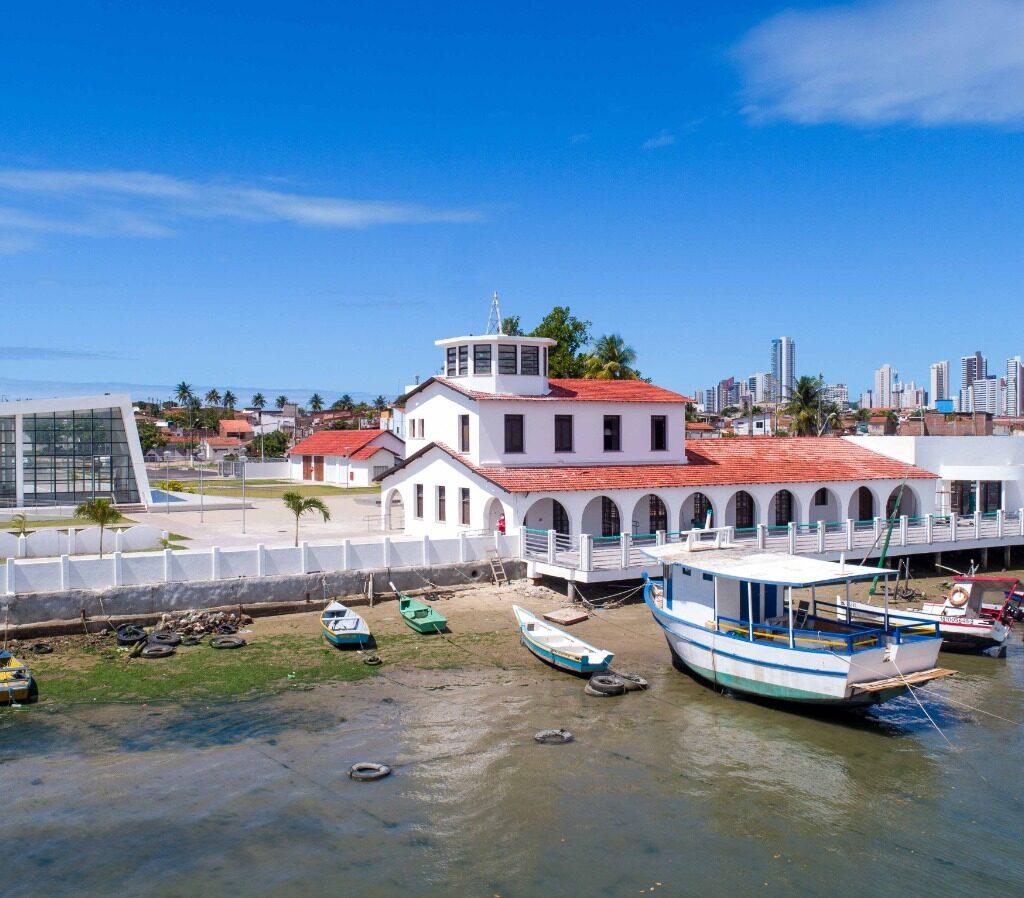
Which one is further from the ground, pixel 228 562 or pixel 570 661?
pixel 228 562

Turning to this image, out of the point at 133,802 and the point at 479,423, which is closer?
the point at 133,802

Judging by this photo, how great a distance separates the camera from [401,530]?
4262 centimetres

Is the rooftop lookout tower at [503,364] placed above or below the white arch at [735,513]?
above

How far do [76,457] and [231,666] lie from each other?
3134cm

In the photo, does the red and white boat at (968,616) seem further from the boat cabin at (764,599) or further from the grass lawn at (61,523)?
the grass lawn at (61,523)

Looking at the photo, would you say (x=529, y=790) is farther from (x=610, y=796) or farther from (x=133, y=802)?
(x=133, y=802)

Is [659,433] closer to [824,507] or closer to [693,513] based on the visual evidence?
[693,513]

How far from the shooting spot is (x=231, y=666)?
79.5 ft

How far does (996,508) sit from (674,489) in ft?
58.1

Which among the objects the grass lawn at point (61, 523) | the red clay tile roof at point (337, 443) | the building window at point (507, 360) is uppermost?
the building window at point (507, 360)

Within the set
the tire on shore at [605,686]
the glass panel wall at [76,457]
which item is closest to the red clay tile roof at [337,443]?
the glass panel wall at [76,457]

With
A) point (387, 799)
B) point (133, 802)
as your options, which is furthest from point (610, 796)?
point (133, 802)

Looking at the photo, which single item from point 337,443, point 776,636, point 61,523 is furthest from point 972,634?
point 337,443

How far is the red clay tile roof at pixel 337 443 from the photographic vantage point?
73.7 m
